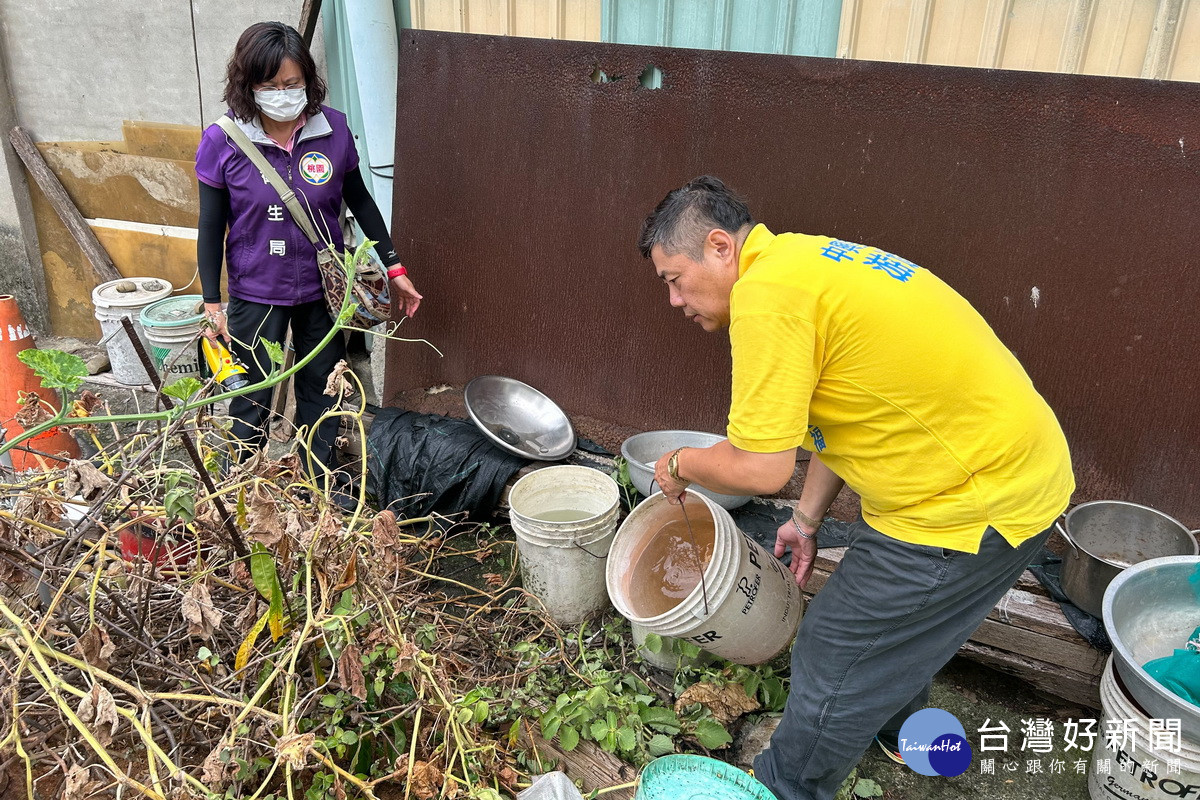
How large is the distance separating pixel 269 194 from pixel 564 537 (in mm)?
2015

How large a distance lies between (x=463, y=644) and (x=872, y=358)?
1.97 m

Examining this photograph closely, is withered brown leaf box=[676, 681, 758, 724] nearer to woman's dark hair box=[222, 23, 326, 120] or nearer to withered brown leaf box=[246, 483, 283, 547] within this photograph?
withered brown leaf box=[246, 483, 283, 547]

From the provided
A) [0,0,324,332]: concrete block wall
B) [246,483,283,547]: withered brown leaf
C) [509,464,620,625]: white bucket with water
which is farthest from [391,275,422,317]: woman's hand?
[246,483,283,547]: withered brown leaf

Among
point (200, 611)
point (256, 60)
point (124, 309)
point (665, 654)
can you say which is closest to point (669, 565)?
point (665, 654)

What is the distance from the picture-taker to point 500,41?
13.4 feet

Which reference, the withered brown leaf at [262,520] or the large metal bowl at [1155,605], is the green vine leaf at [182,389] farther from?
the large metal bowl at [1155,605]

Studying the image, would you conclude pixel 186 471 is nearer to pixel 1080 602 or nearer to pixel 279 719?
pixel 279 719

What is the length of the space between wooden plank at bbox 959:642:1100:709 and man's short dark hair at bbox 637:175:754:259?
1.99 metres

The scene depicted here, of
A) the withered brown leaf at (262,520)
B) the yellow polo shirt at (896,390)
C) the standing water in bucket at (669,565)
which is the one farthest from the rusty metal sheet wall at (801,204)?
the withered brown leaf at (262,520)

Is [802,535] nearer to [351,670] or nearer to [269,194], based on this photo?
[351,670]

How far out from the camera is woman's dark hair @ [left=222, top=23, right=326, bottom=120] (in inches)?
133

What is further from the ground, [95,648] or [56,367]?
[56,367]

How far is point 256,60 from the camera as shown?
11.0 feet

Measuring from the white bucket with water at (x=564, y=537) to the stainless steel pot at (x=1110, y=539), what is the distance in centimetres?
174
